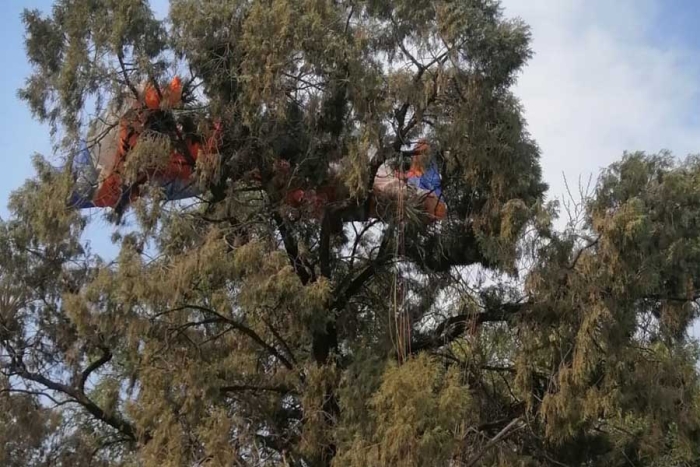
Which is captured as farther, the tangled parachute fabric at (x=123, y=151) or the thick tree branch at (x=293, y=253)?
the thick tree branch at (x=293, y=253)

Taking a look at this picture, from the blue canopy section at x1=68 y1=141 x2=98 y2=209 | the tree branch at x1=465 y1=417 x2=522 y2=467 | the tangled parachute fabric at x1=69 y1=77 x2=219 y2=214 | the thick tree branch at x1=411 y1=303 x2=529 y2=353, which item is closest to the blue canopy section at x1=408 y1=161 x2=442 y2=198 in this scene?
the thick tree branch at x1=411 y1=303 x2=529 y2=353

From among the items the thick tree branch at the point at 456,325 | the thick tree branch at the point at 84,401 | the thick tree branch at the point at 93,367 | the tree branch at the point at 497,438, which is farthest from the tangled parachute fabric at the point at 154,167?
the tree branch at the point at 497,438

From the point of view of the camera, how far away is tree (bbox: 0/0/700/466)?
676 centimetres

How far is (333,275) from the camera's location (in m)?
8.14

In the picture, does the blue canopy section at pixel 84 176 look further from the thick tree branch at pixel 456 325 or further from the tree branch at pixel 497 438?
the tree branch at pixel 497 438

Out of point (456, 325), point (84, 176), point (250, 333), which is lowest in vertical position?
point (456, 325)

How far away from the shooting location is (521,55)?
23.6 feet

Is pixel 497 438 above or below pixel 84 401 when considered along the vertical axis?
below

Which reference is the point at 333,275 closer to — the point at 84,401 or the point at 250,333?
the point at 250,333

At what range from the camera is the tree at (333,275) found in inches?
266

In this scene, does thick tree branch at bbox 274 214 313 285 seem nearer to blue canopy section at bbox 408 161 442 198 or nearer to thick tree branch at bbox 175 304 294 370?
thick tree branch at bbox 175 304 294 370

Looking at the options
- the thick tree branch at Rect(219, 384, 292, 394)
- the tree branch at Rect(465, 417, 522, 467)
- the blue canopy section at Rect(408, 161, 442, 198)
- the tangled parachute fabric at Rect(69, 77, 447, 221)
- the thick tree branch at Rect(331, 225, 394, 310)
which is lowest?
the tree branch at Rect(465, 417, 522, 467)

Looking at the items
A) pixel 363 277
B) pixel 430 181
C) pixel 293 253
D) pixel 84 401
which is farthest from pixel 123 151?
pixel 430 181

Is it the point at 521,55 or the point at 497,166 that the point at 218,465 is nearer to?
the point at 497,166
